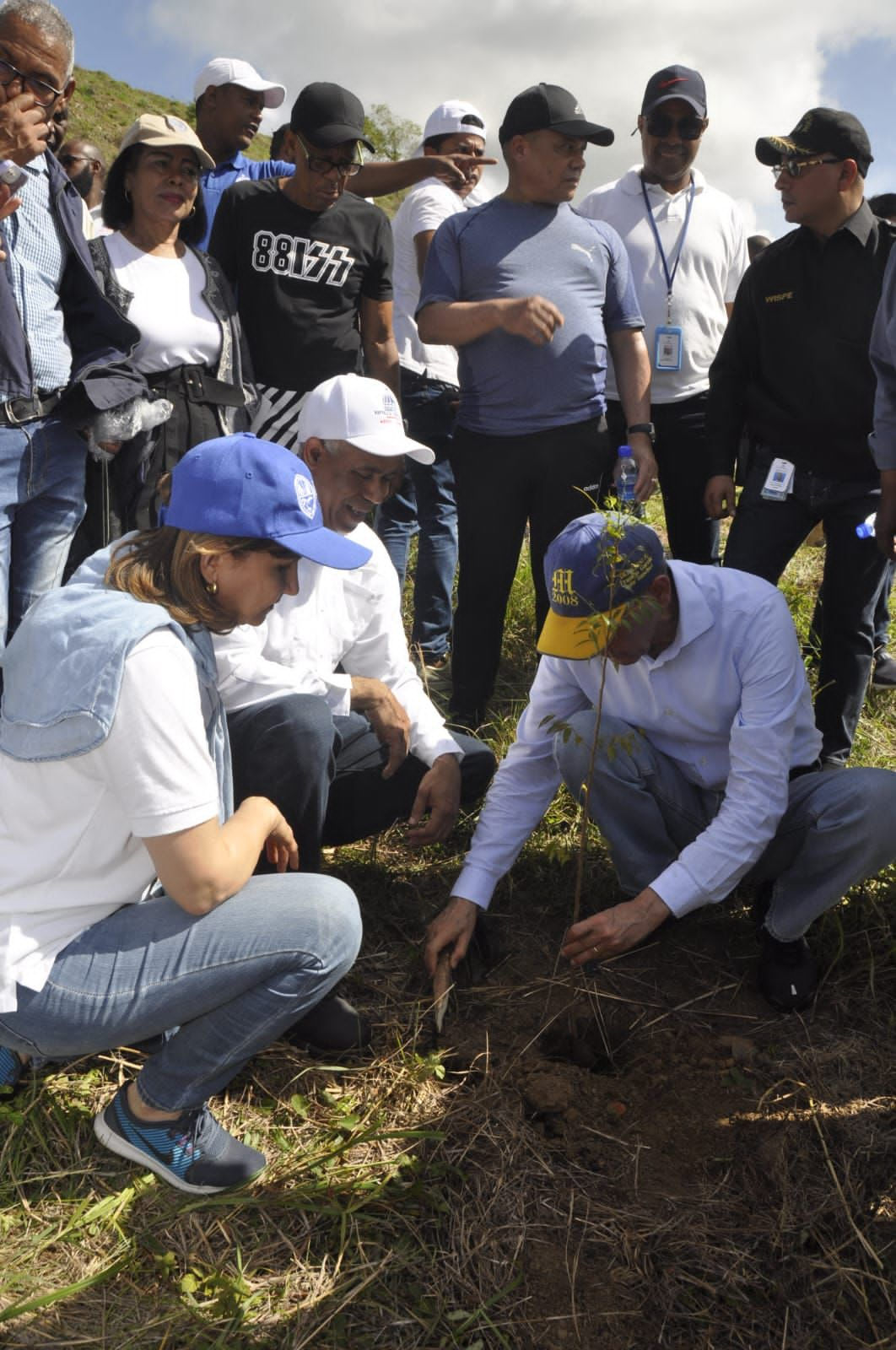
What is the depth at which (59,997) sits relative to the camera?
6.83ft

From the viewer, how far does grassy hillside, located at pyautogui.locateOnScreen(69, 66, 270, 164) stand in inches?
989

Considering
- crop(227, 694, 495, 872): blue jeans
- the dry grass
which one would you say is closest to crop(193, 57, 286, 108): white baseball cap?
crop(227, 694, 495, 872): blue jeans

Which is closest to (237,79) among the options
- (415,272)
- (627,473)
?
(415,272)

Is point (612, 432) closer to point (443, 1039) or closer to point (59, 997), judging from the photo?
point (443, 1039)

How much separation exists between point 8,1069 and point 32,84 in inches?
94.2

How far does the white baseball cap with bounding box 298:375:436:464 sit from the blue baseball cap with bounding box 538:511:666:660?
0.60 m

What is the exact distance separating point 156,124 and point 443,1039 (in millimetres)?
2743

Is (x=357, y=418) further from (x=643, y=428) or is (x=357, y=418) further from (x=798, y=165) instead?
(x=798, y=165)

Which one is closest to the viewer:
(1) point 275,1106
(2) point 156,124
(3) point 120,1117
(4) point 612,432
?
(3) point 120,1117

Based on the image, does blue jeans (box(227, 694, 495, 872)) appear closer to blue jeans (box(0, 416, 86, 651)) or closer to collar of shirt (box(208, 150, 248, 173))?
blue jeans (box(0, 416, 86, 651))

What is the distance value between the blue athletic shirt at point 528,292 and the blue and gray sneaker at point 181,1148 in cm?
244

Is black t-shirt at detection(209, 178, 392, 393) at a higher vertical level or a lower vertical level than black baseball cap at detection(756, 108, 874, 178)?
lower

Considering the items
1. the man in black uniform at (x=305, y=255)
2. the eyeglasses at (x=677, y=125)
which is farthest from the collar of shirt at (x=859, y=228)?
the man in black uniform at (x=305, y=255)

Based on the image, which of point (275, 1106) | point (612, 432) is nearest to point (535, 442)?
point (612, 432)
